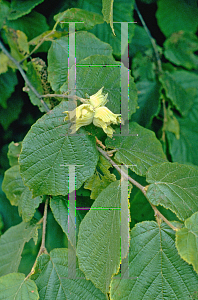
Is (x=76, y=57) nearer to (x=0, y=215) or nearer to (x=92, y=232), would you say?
(x=92, y=232)

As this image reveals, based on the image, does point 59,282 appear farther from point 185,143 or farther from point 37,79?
point 185,143

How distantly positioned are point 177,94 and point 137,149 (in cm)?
45

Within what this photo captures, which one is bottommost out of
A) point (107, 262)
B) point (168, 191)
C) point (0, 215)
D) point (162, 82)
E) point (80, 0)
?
point (0, 215)

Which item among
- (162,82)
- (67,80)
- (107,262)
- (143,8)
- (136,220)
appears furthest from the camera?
(143,8)

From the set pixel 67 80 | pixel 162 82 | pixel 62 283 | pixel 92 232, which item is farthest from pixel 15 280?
pixel 162 82

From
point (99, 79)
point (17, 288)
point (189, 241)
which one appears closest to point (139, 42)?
point (99, 79)

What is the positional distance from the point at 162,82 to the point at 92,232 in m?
0.65

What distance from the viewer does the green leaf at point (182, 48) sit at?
1009mm

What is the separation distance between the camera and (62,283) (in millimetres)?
573

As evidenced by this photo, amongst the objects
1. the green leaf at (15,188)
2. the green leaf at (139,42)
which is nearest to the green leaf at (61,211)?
the green leaf at (15,188)

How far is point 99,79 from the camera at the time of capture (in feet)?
1.91

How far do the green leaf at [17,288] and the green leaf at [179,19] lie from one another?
102cm

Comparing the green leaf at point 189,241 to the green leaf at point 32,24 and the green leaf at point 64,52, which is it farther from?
the green leaf at point 32,24

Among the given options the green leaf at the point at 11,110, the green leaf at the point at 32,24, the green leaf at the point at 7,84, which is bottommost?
the green leaf at the point at 11,110
